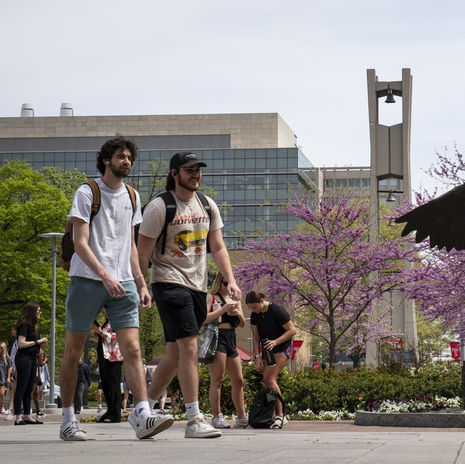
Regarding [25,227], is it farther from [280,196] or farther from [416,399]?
[280,196]

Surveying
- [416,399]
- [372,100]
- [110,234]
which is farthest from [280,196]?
[110,234]

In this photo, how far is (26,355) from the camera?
12.8m

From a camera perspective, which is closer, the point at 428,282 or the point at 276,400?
the point at 276,400

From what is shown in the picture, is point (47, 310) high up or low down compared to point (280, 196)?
down

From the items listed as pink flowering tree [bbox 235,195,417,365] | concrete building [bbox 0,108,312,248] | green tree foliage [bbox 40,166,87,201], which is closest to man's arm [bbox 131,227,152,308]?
pink flowering tree [bbox 235,195,417,365]

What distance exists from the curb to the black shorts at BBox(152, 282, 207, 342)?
17.0 ft

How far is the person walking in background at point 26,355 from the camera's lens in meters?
12.5

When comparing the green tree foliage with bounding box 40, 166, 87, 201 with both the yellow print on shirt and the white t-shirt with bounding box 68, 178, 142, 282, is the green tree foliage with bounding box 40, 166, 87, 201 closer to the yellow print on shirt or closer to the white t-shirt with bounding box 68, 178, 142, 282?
the yellow print on shirt

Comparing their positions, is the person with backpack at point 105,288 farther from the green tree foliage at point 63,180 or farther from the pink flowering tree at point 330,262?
the green tree foliage at point 63,180

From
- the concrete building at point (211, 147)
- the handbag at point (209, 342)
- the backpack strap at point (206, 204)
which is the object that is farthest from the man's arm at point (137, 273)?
the concrete building at point (211, 147)

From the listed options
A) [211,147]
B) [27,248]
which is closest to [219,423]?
[27,248]

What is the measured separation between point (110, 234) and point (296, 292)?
1003 inches

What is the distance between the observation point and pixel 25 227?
40094 millimetres

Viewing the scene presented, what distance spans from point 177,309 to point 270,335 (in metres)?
4.11
